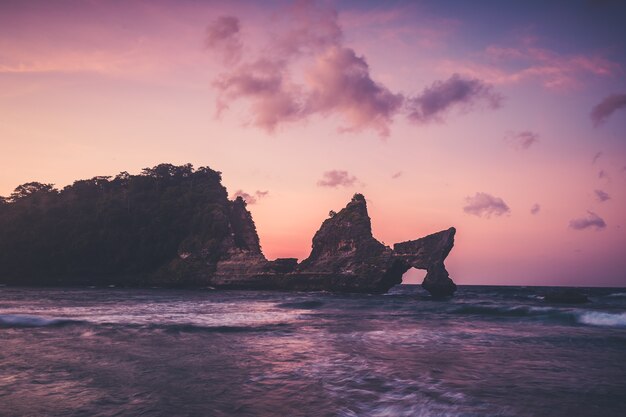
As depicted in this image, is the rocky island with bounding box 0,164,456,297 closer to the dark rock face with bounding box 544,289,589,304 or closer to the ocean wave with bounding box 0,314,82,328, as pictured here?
the dark rock face with bounding box 544,289,589,304

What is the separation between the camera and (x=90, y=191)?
83438 millimetres

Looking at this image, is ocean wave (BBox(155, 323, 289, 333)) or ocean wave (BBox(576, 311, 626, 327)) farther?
ocean wave (BBox(576, 311, 626, 327))

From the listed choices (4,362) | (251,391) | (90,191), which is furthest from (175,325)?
(90,191)

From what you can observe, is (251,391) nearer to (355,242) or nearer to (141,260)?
(355,242)

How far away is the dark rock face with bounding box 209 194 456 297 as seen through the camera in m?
47.5

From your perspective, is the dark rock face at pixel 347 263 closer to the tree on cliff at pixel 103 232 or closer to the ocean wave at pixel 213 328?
the tree on cliff at pixel 103 232

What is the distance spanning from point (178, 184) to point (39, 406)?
83.9 metres

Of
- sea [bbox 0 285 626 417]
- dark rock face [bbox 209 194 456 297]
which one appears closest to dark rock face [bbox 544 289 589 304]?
dark rock face [bbox 209 194 456 297]

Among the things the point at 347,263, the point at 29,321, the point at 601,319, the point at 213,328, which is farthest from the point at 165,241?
the point at 601,319

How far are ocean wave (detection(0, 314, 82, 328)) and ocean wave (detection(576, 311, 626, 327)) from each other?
25462 millimetres

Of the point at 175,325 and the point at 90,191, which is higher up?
the point at 90,191

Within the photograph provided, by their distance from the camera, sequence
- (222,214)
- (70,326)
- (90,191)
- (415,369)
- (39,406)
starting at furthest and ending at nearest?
(90,191), (222,214), (70,326), (415,369), (39,406)

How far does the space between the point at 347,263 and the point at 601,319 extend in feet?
111

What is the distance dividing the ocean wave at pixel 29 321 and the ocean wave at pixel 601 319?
25462mm
